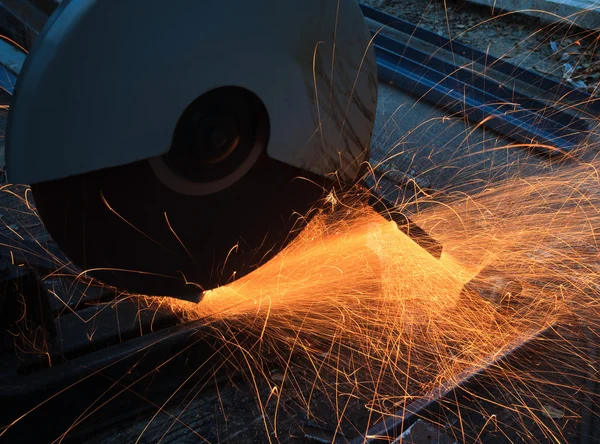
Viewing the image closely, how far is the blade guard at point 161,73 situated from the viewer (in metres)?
1.17

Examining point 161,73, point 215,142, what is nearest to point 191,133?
point 215,142

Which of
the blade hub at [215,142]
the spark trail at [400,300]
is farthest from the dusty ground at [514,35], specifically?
the blade hub at [215,142]

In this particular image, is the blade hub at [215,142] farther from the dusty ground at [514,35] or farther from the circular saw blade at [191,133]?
the dusty ground at [514,35]

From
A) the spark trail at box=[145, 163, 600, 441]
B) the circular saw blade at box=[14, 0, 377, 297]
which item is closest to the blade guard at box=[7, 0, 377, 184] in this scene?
the circular saw blade at box=[14, 0, 377, 297]

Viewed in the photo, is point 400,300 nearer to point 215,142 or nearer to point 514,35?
point 215,142

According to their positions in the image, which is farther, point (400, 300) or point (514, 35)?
point (514, 35)

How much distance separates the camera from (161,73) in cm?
128

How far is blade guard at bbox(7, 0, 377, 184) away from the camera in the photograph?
117 cm

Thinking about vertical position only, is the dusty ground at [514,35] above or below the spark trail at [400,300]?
above

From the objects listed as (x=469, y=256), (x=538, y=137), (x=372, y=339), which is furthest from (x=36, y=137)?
(x=538, y=137)

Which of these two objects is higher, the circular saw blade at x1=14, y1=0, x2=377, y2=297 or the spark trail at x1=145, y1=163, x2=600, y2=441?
the circular saw blade at x1=14, y1=0, x2=377, y2=297

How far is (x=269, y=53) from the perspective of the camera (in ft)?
4.75

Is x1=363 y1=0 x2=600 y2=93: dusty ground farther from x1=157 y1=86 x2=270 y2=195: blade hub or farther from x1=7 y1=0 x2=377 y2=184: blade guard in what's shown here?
x1=157 y1=86 x2=270 y2=195: blade hub

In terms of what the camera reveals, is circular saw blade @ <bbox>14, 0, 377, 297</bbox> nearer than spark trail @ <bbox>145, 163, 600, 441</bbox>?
Yes
